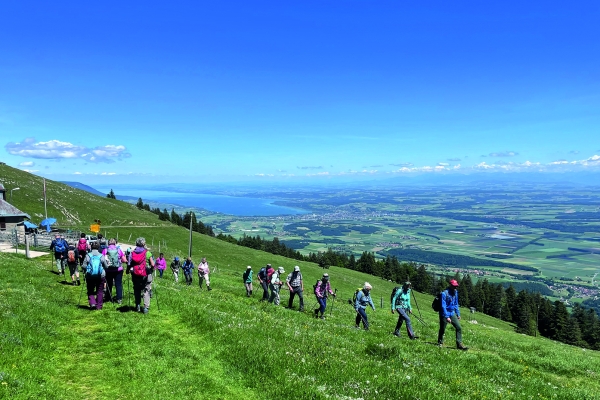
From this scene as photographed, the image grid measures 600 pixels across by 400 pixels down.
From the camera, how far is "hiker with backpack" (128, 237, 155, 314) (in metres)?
14.0

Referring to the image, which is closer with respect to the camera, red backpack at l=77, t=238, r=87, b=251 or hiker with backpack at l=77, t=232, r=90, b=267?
hiker with backpack at l=77, t=232, r=90, b=267

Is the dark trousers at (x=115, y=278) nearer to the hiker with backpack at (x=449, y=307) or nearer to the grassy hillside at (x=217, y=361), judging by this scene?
the grassy hillside at (x=217, y=361)

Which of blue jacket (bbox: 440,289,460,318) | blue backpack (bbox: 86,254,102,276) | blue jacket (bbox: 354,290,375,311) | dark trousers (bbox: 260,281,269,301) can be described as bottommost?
dark trousers (bbox: 260,281,269,301)

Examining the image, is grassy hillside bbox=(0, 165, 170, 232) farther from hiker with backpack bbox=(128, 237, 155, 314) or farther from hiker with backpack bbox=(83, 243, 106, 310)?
hiker with backpack bbox=(128, 237, 155, 314)

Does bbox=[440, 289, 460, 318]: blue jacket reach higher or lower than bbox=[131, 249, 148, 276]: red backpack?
lower

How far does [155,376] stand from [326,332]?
8.19 metres

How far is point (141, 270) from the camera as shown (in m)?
14.1

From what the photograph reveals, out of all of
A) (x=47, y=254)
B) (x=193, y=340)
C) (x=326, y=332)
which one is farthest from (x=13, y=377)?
(x=47, y=254)

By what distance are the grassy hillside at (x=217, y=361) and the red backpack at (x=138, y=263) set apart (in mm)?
1770

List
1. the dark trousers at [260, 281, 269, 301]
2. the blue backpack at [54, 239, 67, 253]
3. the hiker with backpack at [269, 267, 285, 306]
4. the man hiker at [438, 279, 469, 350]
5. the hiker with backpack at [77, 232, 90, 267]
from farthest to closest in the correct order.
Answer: the dark trousers at [260, 281, 269, 301], the hiker with backpack at [269, 267, 285, 306], the hiker with backpack at [77, 232, 90, 267], the blue backpack at [54, 239, 67, 253], the man hiker at [438, 279, 469, 350]

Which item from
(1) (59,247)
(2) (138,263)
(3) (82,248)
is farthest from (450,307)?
(1) (59,247)

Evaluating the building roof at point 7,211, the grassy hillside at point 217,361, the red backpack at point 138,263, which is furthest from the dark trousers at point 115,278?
the building roof at point 7,211

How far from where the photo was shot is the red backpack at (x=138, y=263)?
1398 cm

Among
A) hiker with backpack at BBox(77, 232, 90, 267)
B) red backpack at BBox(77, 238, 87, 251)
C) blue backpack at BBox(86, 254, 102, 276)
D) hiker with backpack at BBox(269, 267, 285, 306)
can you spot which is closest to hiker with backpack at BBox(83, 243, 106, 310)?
blue backpack at BBox(86, 254, 102, 276)
